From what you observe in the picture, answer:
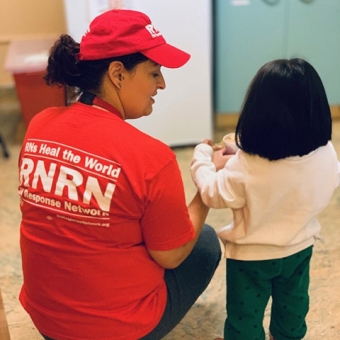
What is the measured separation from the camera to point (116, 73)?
3.61 ft

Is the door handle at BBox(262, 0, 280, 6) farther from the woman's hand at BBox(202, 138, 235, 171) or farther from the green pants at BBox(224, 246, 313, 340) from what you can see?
the green pants at BBox(224, 246, 313, 340)

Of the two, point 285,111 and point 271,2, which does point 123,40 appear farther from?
point 271,2

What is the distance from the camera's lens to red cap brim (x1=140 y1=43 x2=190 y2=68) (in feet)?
3.60

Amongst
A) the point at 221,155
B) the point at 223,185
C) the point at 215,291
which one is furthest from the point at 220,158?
the point at 215,291

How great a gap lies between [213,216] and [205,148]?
35.6 inches

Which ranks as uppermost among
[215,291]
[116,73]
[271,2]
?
[116,73]

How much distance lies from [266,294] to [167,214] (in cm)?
40

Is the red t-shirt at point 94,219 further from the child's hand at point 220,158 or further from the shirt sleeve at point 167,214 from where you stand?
the child's hand at point 220,158

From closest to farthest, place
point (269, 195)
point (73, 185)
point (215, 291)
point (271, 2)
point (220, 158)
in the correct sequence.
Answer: point (73, 185) < point (269, 195) < point (220, 158) < point (215, 291) < point (271, 2)

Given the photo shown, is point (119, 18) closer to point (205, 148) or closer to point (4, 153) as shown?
point (205, 148)

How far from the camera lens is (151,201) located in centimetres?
107

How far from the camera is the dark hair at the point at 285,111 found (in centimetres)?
109

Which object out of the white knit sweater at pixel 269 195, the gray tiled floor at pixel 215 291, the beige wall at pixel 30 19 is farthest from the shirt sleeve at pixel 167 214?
the beige wall at pixel 30 19

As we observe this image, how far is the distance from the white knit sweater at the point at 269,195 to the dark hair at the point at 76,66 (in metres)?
0.30
